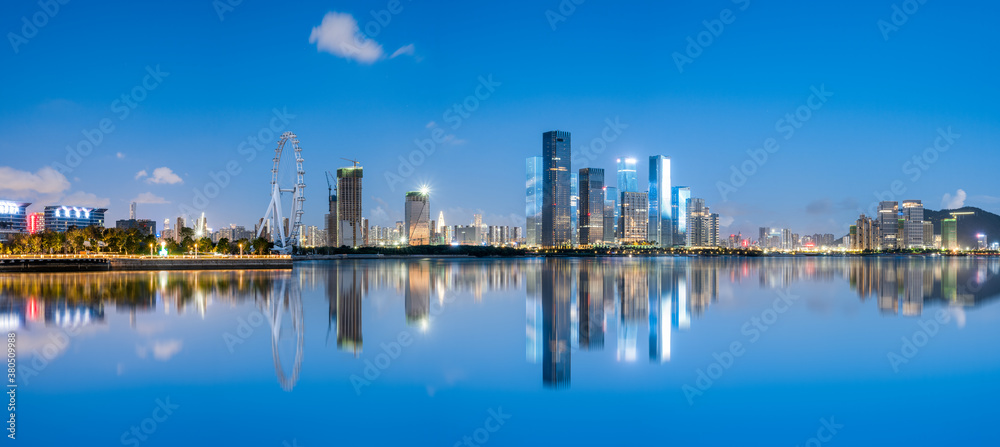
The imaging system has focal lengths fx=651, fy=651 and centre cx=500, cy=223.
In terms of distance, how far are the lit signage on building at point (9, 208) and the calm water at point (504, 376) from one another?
404 ft

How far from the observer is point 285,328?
1888 centimetres

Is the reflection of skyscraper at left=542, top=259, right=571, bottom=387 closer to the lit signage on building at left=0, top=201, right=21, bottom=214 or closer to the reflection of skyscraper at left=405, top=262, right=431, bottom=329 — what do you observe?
the reflection of skyscraper at left=405, top=262, right=431, bottom=329

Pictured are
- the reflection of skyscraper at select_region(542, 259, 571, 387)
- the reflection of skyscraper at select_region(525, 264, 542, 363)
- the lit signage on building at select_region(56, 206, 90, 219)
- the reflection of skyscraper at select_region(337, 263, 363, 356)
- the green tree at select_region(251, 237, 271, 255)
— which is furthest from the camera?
the lit signage on building at select_region(56, 206, 90, 219)

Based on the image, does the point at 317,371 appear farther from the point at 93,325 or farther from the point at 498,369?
the point at 93,325

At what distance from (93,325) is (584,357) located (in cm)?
1470

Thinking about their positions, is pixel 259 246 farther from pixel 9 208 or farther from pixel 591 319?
pixel 591 319

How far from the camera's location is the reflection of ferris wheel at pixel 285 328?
41.3 feet

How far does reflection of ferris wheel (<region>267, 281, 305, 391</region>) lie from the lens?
12.6 meters

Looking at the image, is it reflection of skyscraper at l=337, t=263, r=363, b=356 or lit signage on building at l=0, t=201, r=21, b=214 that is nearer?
reflection of skyscraper at l=337, t=263, r=363, b=356

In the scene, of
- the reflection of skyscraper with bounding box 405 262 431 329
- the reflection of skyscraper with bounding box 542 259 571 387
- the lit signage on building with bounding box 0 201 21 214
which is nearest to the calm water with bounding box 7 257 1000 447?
the reflection of skyscraper with bounding box 542 259 571 387

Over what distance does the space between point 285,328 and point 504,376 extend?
889 centimetres

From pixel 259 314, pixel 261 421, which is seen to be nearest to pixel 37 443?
pixel 261 421

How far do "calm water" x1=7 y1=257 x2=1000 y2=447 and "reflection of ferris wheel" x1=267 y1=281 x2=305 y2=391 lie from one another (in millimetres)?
104

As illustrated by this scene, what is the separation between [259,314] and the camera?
879 inches
